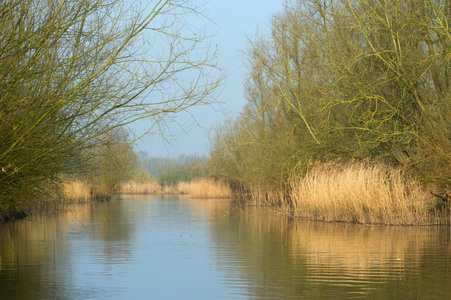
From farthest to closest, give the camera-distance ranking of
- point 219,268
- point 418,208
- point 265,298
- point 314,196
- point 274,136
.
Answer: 1. point 274,136
2. point 314,196
3. point 418,208
4. point 219,268
5. point 265,298

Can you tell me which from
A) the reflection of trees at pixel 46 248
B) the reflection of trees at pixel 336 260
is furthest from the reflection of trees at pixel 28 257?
the reflection of trees at pixel 336 260

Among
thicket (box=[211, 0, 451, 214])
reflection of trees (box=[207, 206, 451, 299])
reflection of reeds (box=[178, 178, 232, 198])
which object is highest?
thicket (box=[211, 0, 451, 214])

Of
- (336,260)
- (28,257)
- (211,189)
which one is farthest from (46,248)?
(211,189)

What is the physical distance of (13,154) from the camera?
23.1 feet

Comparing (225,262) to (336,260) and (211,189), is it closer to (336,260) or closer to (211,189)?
(336,260)

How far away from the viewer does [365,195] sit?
1545cm

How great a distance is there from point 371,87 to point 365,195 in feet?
9.96

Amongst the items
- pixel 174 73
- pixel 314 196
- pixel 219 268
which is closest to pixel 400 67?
pixel 314 196

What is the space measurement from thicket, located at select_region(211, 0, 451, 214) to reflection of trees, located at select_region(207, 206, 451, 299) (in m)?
2.42

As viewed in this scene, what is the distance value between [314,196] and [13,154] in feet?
37.6

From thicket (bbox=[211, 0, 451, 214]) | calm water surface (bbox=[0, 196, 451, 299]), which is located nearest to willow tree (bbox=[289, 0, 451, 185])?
thicket (bbox=[211, 0, 451, 214])

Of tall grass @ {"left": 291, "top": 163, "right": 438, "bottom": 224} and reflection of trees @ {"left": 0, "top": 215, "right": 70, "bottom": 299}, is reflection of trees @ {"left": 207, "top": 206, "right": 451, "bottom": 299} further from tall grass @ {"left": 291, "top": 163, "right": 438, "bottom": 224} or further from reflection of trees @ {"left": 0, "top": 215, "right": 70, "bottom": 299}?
reflection of trees @ {"left": 0, "top": 215, "right": 70, "bottom": 299}

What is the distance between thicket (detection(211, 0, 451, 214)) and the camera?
14922 mm

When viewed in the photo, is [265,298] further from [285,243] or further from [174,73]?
[285,243]
